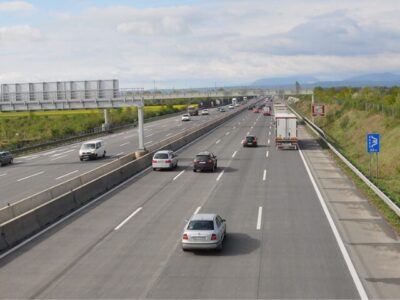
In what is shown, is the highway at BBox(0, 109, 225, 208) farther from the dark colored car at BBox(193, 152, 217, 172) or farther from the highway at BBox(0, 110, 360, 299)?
the dark colored car at BBox(193, 152, 217, 172)

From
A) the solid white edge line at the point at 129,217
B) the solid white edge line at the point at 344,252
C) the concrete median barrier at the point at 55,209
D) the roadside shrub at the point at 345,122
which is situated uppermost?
the roadside shrub at the point at 345,122

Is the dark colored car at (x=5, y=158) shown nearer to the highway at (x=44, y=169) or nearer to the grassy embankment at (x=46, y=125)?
the highway at (x=44, y=169)

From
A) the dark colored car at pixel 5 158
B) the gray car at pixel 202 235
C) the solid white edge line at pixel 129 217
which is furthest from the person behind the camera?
the dark colored car at pixel 5 158

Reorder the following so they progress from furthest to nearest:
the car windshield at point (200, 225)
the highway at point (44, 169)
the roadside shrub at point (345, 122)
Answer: the roadside shrub at point (345, 122)
the highway at point (44, 169)
the car windshield at point (200, 225)

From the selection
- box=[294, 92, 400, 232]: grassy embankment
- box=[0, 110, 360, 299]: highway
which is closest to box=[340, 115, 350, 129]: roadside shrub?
box=[294, 92, 400, 232]: grassy embankment

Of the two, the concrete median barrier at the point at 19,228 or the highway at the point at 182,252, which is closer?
the highway at the point at 182,252

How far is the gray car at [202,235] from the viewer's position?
58.2ft

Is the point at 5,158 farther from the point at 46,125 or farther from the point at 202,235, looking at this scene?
the point at 46,125


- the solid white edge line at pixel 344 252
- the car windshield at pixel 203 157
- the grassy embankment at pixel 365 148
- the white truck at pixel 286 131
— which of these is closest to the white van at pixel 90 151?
the car windshield at pixel 203 157

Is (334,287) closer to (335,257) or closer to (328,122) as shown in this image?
(335,257)

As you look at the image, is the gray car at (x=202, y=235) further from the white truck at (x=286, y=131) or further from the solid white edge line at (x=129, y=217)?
the white truck at (x=286, y=131)

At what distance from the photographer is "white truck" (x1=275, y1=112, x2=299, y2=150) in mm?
50062

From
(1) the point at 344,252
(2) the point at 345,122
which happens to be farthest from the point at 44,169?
(2) the point at 345,122

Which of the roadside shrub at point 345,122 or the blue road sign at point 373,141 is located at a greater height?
the blue road sign at point 373,141
